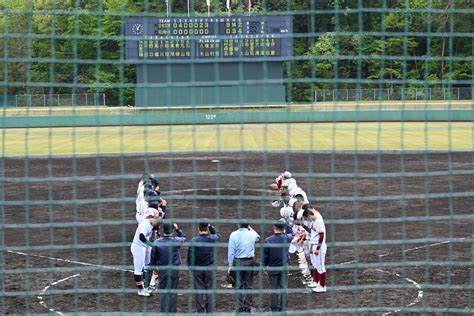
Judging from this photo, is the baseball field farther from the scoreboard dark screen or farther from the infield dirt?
the scoreboard dark screen

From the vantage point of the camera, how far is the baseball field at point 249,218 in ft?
22.3

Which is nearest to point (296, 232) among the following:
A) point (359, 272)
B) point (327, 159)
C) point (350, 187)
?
point (359, 272)

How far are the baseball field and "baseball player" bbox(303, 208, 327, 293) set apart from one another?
0.77ft

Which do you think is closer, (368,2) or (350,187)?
(368,2)

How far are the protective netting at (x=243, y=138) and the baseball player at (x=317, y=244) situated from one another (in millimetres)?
31

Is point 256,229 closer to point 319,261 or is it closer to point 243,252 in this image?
point 319,261

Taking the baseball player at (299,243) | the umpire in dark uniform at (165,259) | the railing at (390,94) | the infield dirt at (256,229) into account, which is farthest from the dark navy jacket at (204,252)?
the railing at (390,94)

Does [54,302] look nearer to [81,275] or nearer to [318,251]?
[81,275]

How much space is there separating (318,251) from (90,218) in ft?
24.9

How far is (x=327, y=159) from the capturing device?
2919 cm

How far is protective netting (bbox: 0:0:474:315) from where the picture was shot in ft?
21.5

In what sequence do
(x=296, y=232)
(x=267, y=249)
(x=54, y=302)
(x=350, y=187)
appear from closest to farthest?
(x=267, y=249)
(x=54, y=302)
(x=296, y=232)
(x=350, y=187)

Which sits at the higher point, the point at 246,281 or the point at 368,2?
the point at 368,2

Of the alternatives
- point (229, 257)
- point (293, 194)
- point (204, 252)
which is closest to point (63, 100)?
point (204, 252)
